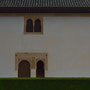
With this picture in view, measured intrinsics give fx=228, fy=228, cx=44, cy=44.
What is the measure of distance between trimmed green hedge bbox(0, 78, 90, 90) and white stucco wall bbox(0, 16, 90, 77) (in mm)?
2508

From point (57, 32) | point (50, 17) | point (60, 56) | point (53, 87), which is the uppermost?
point (50, 17)

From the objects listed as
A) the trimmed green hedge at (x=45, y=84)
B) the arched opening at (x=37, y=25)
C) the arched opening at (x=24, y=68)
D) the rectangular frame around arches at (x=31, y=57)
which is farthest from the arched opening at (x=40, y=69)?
the trimmed green hedge at (x=45, y=84)

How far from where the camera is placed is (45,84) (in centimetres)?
937

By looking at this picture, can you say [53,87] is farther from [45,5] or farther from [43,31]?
[45,5]

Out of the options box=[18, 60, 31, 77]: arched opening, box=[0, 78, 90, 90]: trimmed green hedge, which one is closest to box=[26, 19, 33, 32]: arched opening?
box=[18, 60, 31, 77]: arched opening

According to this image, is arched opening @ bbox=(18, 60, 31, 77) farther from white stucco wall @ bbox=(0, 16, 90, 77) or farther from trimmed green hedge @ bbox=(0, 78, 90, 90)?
trimmed green hedge @ bbox=(0, 78, 90, 90)

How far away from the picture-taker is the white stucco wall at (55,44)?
470 inches

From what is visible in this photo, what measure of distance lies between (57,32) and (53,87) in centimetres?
374

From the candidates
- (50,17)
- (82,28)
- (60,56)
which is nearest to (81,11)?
(82,28)

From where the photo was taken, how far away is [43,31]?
12156 millimetres

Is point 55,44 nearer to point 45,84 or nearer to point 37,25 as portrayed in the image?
point 37,25

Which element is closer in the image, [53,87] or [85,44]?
[53,87]

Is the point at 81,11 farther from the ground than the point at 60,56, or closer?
farther from the ground

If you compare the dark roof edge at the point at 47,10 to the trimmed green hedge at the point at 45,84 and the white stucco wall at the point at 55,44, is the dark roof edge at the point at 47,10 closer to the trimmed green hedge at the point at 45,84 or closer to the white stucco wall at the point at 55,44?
the white stucco wall at the point at 55,44
